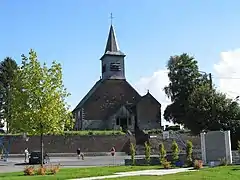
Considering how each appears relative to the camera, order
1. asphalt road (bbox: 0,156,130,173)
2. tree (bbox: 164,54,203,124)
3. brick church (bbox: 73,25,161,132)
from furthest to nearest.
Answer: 1. brick church (bbox: 73,25,161,132)
2. tree (bbox: 164,54,203,124)
3. asphalt road (bbox: 0,156,130,173)

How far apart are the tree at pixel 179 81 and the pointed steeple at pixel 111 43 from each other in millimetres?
13628

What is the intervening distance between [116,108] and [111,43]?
13667 mm

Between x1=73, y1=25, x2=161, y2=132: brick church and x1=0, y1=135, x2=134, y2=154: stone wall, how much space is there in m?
13.3

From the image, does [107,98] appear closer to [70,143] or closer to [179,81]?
[179,81]

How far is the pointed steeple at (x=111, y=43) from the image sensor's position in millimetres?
81625

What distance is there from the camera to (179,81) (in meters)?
69.9

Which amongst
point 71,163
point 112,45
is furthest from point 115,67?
point 71,163

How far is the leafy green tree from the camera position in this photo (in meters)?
25.6

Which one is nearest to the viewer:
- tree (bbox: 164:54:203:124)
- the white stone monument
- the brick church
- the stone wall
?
the white stone monument

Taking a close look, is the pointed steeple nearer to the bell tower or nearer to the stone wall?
the bell tower

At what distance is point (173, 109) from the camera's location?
228 feet

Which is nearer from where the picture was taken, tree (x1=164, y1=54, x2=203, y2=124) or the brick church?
tree (x1=164, y1=54, x2=203, y2=124)

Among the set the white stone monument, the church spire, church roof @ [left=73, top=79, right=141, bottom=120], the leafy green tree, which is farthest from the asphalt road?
the church spire

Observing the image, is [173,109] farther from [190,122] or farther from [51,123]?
[51,123]
